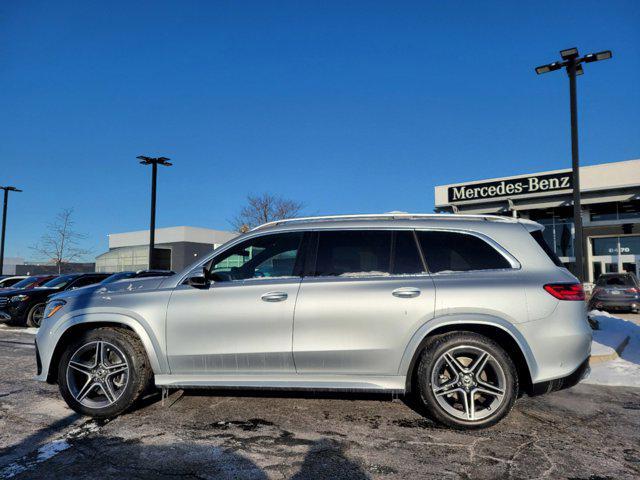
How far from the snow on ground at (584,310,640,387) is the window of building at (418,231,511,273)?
2.77 meters

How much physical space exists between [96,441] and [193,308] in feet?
4.20

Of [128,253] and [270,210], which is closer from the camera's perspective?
[270,210]

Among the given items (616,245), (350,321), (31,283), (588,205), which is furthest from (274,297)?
(616,245)

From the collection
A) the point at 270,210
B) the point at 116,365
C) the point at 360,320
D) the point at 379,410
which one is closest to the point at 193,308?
the point at 116,365

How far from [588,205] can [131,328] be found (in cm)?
3235

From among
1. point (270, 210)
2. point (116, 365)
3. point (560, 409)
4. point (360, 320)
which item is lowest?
point (560, 409)

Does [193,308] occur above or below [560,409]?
above

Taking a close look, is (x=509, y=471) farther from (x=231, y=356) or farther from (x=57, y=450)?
(x=57, y=450)

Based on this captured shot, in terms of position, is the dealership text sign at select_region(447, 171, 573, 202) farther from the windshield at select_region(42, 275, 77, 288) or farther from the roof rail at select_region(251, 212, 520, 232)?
the roof rail at select_region(251, 212, 520, 232)

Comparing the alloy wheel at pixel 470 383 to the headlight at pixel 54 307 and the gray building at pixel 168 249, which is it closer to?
the headlight at pixel 54 307

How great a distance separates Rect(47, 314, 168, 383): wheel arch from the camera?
409 cm

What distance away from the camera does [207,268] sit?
4285mm

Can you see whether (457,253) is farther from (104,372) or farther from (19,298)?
(19,298)

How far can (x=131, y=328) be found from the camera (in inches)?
165
